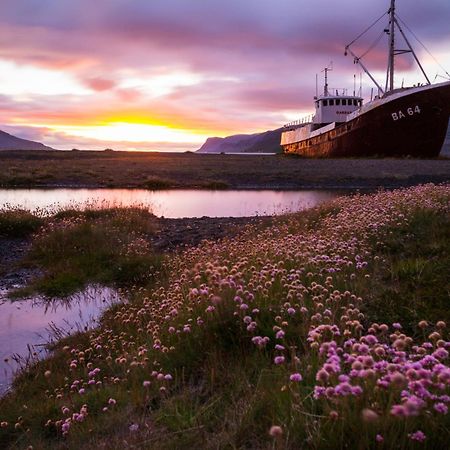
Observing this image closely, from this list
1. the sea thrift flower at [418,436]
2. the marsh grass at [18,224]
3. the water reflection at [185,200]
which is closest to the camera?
the sea thrift flower at [418,436]

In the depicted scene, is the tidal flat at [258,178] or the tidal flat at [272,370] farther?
the tidal flat at [258,178]

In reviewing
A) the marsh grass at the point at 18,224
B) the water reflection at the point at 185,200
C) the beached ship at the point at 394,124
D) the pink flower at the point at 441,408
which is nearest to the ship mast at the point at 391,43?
the beached ship at the point at 394,124

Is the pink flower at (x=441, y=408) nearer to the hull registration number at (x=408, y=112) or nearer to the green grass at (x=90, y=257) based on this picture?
the green grass at (x=90, y=257)

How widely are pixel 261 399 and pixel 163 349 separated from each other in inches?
55.2

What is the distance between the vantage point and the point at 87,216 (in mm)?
20578

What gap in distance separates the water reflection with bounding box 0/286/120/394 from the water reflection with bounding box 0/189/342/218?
1407 cm

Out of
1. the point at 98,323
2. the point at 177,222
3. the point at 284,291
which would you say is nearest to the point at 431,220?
the point at 284,291

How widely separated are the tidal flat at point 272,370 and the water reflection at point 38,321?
53cm

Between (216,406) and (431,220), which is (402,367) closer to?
(216,406)

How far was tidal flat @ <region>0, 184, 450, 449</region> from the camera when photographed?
299cm

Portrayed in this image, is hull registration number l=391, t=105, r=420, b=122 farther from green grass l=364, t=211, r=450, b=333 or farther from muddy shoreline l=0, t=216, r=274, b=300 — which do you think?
green grass l=364, t=211, r=450, b=333

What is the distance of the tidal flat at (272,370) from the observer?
118 inches

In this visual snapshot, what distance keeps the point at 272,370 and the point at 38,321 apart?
6.58 meters

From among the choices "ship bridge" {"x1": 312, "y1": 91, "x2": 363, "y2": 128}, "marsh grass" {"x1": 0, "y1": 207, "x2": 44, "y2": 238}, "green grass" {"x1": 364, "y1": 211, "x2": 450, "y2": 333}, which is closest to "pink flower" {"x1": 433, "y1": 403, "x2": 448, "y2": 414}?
"green grass" {"x1": 364, "y1": 211, "x2": 450, "y2": 333}
